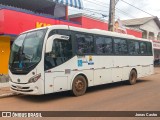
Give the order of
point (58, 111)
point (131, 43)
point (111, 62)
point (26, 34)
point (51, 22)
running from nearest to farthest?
1. point (58, 111)
2. point (26, 34)
3. point (111, 62)
4. point (131, 43)
5. point (51, 22)

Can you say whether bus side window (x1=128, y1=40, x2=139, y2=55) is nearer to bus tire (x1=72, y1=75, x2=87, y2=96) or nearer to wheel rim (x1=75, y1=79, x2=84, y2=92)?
bus tire (x1=72, y1=75, x2=87, y2=96)

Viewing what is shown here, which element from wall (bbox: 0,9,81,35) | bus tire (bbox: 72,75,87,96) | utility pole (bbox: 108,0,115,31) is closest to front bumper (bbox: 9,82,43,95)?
bus tire (bbox: 72,75,87,96)

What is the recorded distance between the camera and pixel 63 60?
1046 centimetres

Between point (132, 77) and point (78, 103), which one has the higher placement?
point (132, 77)

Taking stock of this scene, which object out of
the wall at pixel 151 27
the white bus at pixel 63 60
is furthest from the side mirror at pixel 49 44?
the wall at pixel 151 27

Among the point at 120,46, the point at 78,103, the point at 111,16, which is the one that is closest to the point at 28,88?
the point at 78,103

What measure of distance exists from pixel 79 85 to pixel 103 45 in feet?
9.13

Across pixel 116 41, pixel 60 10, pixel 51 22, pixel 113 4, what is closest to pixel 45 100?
pixel 116 41

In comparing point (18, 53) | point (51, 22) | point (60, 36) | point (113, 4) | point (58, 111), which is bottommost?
point (58, 111)

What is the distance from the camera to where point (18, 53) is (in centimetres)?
1028

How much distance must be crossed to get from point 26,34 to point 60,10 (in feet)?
40.2

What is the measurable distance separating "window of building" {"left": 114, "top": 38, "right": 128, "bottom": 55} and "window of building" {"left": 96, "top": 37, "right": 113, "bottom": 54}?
557mm

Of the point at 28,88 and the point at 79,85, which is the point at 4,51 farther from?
the point at 28,88

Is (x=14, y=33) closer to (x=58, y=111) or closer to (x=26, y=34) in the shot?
(x=26, y=34)
